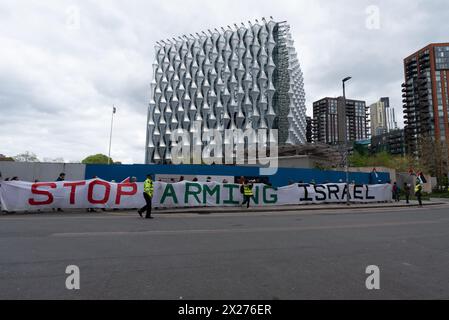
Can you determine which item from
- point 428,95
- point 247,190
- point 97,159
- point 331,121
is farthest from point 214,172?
point 331,121

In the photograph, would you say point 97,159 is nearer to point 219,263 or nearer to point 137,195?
point 137,195

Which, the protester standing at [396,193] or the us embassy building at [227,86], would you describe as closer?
the protester standing at [396,193]

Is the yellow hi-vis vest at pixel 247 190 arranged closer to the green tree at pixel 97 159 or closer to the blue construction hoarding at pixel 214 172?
the blue construction hoarding at pixel 214 172

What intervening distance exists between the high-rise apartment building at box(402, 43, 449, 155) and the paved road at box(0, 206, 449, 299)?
116465mm

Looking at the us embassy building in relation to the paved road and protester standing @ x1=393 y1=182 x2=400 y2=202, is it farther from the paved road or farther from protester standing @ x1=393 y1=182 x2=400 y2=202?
the paved road

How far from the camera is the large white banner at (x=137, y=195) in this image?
536 inches

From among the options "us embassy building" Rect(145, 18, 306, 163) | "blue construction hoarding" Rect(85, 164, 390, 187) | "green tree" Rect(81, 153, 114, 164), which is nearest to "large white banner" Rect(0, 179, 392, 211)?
"blue construction hoarding" Rect(85, 164, 390, 187)

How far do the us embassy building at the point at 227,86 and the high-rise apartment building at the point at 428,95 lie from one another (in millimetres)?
63527

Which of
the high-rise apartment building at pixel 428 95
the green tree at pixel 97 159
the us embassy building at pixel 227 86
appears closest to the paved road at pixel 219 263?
the us embassy building at pixel 227 86

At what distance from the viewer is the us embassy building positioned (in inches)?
2625

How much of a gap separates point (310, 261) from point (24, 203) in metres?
14.1

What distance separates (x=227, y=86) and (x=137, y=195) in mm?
61345
